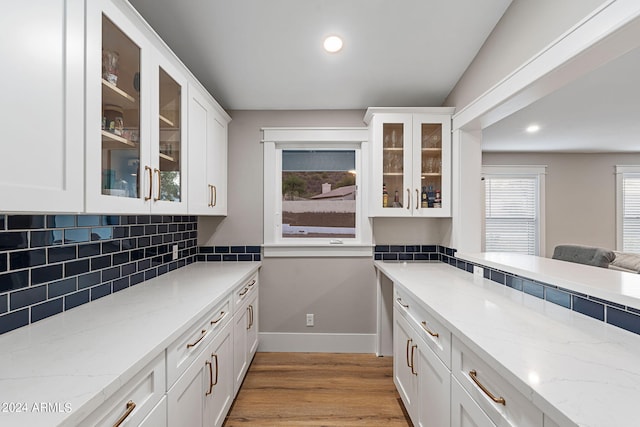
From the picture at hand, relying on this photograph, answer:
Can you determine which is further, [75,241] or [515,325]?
[75,241]

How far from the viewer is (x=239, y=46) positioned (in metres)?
2.22

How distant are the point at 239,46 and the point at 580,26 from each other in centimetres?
192

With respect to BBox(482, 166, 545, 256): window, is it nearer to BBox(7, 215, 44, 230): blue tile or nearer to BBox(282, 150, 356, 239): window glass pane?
BBox(282, 150, 356, 239): window glass pane

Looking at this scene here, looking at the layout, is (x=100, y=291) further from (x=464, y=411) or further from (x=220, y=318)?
(x=464, y=411)

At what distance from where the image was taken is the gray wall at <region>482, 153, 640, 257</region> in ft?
16.5

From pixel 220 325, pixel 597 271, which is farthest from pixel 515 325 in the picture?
pixel 220 325

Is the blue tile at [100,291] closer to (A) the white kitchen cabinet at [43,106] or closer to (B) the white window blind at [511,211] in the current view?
(A) the white kitchen cabinet at [43,106]

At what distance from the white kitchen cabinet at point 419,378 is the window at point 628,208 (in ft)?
16.7

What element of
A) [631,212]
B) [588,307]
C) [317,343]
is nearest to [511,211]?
[631,212]

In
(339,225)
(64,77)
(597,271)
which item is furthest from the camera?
(339,225)

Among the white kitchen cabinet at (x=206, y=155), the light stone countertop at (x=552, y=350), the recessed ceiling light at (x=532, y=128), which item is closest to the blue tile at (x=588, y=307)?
the light stone countertop at (x=552, y=350)

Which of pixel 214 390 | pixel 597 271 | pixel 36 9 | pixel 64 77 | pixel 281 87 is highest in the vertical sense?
pixel 281 87

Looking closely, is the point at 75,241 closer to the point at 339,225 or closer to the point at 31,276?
the point at 31,276

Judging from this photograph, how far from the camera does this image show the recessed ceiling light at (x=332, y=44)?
2.16m
